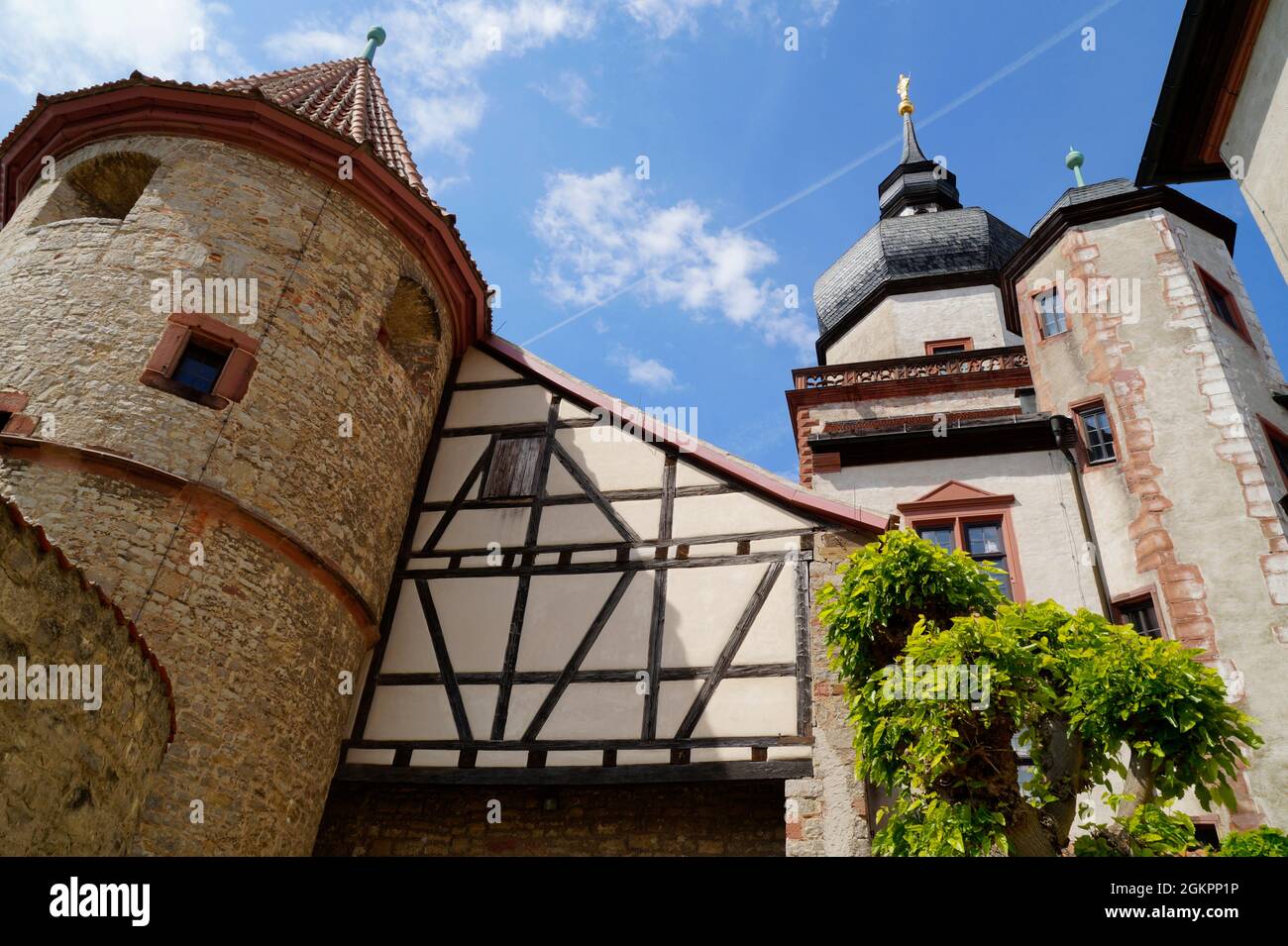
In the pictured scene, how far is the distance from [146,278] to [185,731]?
4.35 meters

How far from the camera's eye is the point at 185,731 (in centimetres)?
684

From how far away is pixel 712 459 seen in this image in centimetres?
971

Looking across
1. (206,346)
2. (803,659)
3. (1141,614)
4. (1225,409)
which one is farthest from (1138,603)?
(206,346)

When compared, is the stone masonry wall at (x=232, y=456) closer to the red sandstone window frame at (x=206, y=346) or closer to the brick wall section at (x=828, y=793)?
the red sandstone window frame at (x=206, y=346)

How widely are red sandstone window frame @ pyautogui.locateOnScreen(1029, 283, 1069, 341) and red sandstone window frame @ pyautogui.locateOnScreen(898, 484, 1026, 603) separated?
3.63 m

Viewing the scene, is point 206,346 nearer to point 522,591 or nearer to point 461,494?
point 461,494

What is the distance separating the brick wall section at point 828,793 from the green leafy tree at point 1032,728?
13.0 inches

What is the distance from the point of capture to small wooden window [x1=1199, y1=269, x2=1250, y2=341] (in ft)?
42.4

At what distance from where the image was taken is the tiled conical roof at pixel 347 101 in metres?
10.9

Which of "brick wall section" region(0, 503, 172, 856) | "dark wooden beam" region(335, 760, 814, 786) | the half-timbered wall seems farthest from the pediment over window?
"brick wall section" region(0, 503, 172, 856)

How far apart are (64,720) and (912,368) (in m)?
14.5

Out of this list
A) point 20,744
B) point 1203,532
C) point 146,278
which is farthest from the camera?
point 1203,532

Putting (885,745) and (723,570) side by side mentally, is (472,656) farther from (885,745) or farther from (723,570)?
(885,745)
